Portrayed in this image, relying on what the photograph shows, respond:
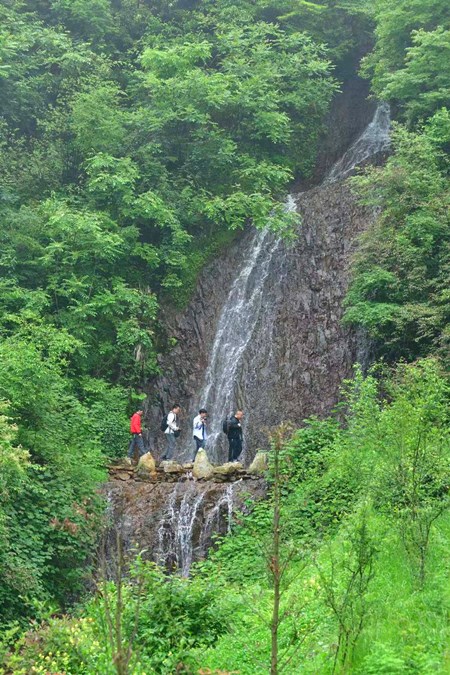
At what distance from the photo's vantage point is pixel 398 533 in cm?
880

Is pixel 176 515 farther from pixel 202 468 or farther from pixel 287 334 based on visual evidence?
pixel 287 334

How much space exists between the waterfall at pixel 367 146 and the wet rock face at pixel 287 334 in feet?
5.05

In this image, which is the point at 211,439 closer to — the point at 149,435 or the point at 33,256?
the point at 149,435

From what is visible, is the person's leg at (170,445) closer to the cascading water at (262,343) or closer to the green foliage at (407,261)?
the cascading water at (262,343)

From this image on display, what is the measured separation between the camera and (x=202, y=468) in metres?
14.6

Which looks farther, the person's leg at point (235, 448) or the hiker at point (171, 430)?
the hiker at point (171, 430)

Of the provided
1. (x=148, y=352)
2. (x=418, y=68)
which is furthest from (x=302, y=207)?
(x=148, y=352)

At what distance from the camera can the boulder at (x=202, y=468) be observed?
14.6 metres

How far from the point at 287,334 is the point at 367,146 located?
26.1 feet

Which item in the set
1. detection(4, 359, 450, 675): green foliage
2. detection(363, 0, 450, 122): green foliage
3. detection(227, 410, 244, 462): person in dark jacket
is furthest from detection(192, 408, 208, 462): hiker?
detection(363, 0, 450, 122): green foliage

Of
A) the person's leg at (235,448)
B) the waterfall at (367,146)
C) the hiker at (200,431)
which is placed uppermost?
the waterfall at (367,146)

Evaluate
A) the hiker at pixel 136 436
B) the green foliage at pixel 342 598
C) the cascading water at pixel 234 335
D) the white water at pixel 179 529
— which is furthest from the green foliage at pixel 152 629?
the cascading water at pixel 234 335

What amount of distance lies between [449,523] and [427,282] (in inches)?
246

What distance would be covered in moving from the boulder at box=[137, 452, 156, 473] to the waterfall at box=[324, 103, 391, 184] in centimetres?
1095
